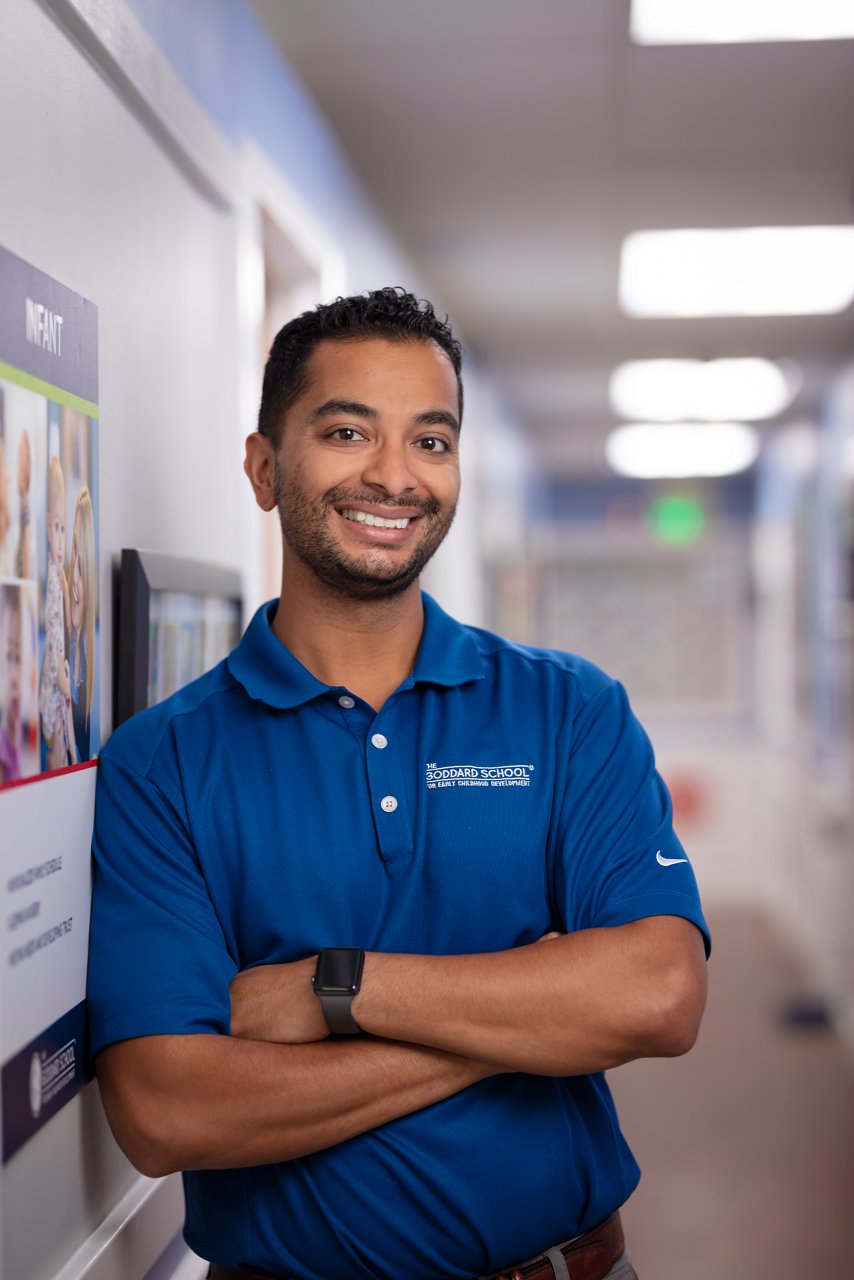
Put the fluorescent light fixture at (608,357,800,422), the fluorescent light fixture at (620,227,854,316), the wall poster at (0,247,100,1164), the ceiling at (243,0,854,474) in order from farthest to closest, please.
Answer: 1. the fluorescent light fixture at (608,357,800,422)
2. the fluorescent light fixture at (620,227,854,316)
3. the ceiling at (243,0,854,474)
4. the wall poster at (0,247,100,1164)

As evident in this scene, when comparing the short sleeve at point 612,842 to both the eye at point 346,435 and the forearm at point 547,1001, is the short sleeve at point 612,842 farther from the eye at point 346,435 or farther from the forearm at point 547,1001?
the eye at point 346,435

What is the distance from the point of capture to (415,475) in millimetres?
1482

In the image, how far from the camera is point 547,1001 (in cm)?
132

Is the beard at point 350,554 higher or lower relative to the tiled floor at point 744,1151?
higher

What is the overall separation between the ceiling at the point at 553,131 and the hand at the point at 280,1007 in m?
1.78

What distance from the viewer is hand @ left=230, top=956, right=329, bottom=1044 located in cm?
133

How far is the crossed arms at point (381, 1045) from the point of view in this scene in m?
1.28

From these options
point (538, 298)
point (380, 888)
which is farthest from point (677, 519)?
point (380, 888)

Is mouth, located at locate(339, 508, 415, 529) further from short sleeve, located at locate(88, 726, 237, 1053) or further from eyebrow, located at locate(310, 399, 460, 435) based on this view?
short sleeve, located at locate(88, 726, 237, 1053)

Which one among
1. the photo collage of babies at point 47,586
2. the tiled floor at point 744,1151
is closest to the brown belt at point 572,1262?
the photo collage of babies at point 47,586

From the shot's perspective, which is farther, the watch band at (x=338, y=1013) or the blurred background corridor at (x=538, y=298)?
the blurred background corridor at (x=538, y=298)

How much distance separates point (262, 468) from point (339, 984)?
63cm

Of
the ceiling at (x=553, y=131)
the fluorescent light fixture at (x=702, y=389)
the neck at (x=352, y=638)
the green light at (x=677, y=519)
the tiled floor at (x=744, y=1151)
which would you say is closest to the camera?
the neck at (x=352, y=638)

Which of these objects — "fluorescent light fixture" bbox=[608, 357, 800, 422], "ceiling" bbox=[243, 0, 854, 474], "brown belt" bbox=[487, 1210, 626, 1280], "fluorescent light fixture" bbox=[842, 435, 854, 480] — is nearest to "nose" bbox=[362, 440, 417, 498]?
"brown belt" bbox=[487, 1210, 626, 1280]
